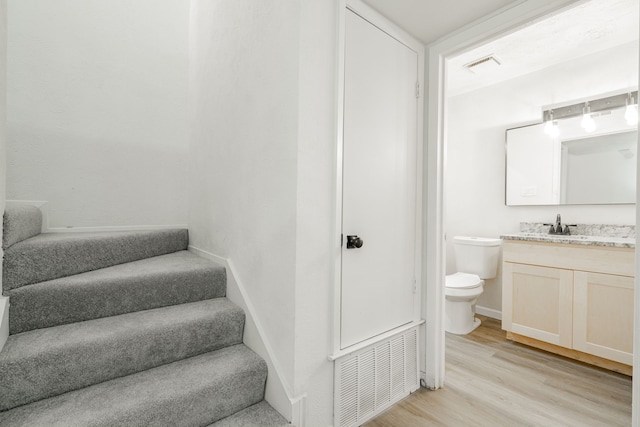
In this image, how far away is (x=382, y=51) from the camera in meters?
1.69

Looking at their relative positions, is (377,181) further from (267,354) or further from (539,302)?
(539,302)

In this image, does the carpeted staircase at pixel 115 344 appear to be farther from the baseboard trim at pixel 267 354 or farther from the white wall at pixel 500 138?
the white wall at pixel 500 138

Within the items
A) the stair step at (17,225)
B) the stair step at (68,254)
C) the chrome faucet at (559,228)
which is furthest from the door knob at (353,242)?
the chrome faucet at (559,228)

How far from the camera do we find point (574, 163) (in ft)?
9.20

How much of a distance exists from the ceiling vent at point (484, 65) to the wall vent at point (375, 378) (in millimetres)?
2617

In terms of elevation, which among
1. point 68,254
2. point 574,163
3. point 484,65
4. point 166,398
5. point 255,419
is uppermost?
point 484,65

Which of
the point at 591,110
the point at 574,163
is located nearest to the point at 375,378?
the point at 574,163

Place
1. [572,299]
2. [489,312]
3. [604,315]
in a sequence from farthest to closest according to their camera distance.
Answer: [489,312] < [572,299] < [604,315]

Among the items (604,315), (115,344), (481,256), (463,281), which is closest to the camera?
(115,344)

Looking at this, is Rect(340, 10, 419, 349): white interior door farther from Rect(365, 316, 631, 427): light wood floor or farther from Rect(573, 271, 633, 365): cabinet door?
Rect(573, 271, 633, 365): cabinet door

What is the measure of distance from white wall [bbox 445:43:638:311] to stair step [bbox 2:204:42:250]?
10.1 ft

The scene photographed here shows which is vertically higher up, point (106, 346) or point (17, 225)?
point (17, 225)

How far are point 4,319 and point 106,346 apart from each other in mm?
424

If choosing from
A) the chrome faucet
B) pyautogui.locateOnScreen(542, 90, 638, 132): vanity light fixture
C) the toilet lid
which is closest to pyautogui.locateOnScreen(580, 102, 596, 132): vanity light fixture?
pyautogui.locateOnScreen(542, 90, 638, 132): vanity light fixture
